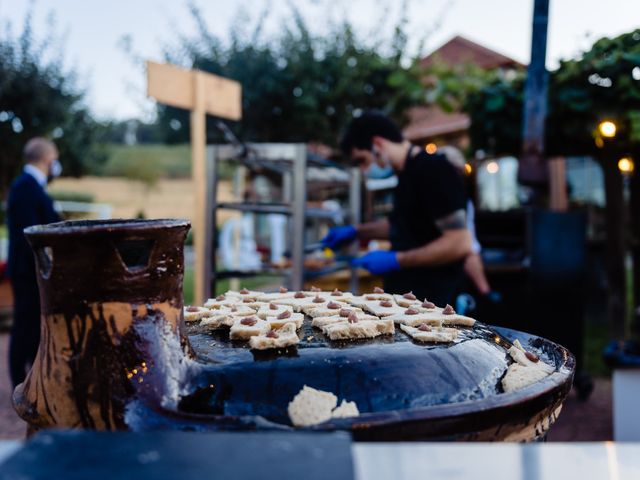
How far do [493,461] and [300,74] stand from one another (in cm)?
1270

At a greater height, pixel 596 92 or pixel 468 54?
pixel 468 54

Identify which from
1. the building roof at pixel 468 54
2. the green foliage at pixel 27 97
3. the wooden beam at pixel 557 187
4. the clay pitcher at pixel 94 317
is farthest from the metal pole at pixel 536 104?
the green foliage at pixel 27 97

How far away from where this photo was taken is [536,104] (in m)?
5.11

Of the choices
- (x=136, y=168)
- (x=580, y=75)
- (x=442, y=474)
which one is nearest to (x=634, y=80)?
(x=580, y=75)

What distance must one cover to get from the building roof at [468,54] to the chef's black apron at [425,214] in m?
9.25

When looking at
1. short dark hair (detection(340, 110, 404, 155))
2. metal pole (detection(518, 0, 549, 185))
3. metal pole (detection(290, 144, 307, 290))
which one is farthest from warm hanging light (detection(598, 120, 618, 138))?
metal pole (detection(290, 144, 307, 290))

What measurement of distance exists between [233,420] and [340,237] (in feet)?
11.3

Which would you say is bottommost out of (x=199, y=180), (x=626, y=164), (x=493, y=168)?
(x=199, y=180)

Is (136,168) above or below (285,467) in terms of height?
above

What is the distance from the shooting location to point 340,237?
4.39 m

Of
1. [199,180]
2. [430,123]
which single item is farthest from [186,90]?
[430,123]

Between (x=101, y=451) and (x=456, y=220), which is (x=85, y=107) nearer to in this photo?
(x=456, y=220)

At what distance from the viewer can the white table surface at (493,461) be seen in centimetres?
60

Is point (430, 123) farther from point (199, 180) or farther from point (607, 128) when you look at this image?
point (199, 180)
